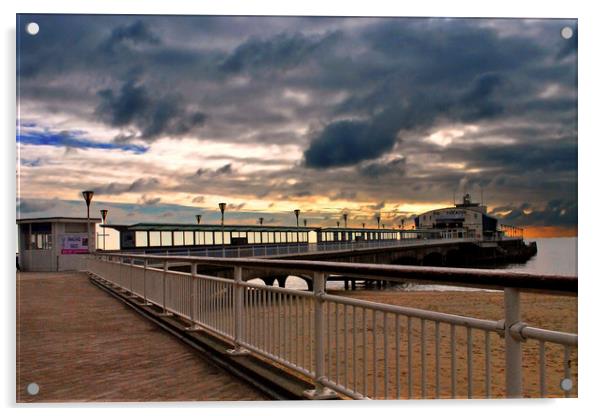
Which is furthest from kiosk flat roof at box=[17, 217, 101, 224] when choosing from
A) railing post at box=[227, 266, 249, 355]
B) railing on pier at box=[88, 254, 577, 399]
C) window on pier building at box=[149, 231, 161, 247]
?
railing post at box=[227, 266, 249, 355]

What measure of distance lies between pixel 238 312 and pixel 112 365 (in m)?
1.28

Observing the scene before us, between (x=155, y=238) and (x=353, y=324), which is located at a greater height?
(x=353, y=324)

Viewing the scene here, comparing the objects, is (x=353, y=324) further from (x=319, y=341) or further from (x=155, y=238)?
(x=155, y=238)

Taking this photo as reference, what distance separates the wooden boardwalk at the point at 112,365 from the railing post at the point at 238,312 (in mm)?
301

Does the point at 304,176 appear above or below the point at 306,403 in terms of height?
above

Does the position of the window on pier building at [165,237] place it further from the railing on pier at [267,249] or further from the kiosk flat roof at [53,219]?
the kiosk flat roof at [53,219]

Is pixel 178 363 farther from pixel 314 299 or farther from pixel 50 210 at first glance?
pixel 50 210

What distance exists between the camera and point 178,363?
5375 mm

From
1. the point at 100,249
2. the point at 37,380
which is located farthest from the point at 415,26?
the point at 100,249

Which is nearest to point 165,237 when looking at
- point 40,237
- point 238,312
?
point 40,237

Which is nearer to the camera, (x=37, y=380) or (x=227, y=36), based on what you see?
(x=37, y=380)

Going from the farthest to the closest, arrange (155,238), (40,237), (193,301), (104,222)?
(155,238), (104,222), (40,237), (193,301)

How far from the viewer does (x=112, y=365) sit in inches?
213

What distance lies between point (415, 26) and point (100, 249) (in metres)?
27.7
